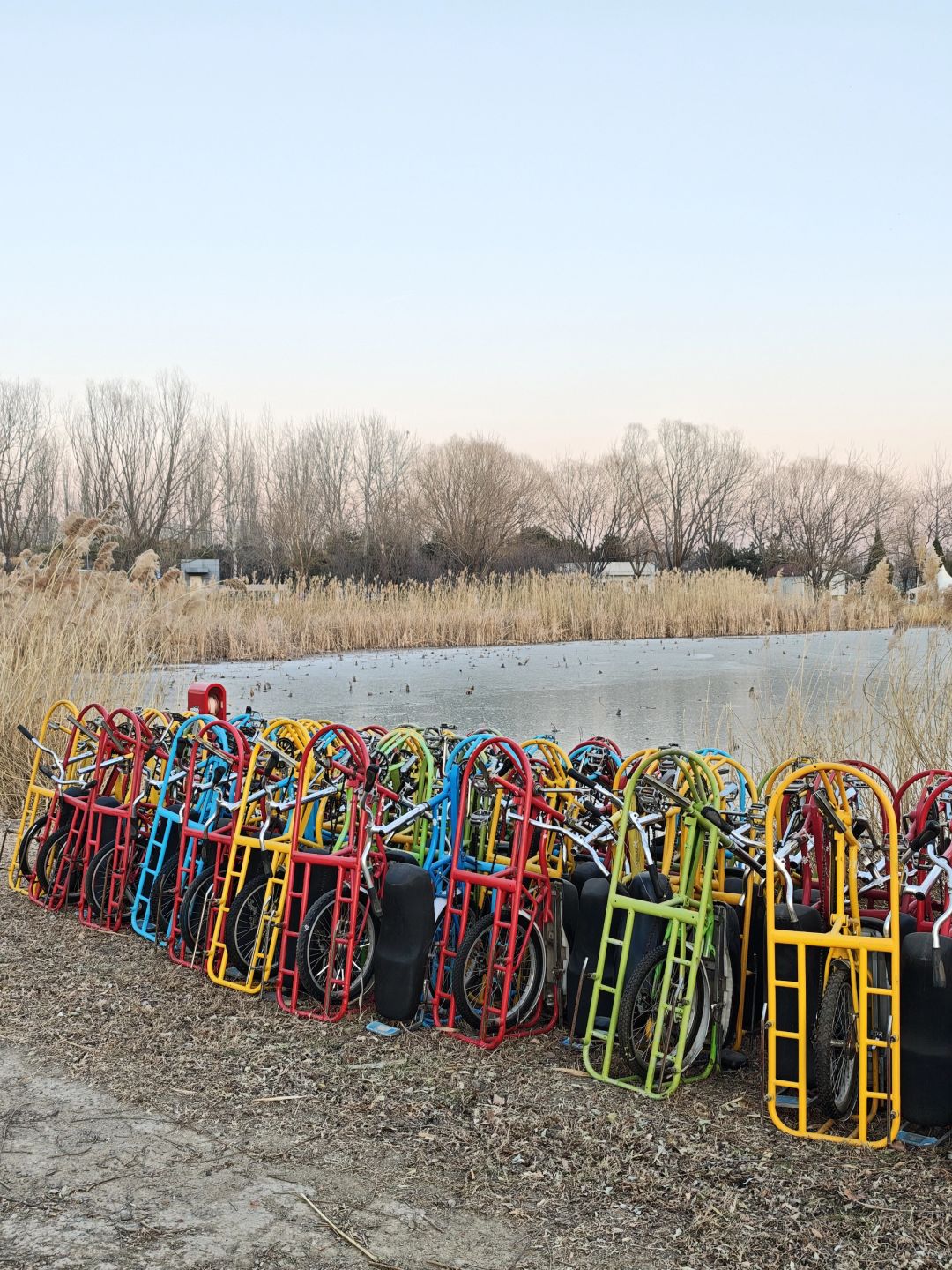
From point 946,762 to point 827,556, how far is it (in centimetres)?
3966

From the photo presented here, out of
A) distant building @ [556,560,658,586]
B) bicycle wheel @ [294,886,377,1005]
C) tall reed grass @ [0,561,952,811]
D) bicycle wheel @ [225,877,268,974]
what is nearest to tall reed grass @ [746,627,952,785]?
tall reed grass @ [0,561,952,811]

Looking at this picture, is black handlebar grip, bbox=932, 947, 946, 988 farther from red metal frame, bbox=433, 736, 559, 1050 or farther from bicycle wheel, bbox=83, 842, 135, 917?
bicycle wheel, bbox=83, 842, 135, 917

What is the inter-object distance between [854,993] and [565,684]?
9.66 m

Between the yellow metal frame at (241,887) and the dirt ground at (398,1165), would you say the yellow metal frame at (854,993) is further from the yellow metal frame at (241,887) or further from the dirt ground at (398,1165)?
the yellow metal frame at (241,887)

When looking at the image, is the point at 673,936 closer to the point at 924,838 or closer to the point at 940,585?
the point at 924,838

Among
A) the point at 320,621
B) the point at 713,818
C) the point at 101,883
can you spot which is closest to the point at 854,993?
the point at 713,818

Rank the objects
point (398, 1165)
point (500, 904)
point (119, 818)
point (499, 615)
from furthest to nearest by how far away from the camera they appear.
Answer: point (499, 615)
point (119, 818)
point (500, 904)
point (398, 1165)

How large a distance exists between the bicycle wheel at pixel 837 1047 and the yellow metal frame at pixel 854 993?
3 cm

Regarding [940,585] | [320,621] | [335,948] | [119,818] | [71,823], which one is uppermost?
[940,585]

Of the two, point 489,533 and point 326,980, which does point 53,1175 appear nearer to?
point 326,980

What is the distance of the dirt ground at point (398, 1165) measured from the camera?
108 inches

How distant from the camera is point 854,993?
341cm

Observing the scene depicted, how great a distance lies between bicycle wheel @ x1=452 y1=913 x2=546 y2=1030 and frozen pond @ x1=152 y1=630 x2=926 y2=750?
356 centimetres

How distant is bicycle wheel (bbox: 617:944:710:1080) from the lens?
359 centimetres
